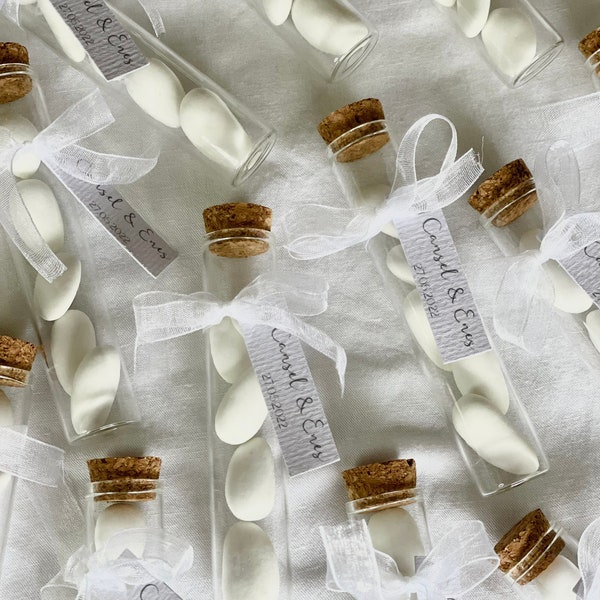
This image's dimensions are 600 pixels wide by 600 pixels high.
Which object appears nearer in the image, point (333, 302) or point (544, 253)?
point (544, 253)

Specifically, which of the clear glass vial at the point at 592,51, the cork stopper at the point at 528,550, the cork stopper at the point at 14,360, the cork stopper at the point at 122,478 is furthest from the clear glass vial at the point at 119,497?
the clear glass vial at the point at 592,51

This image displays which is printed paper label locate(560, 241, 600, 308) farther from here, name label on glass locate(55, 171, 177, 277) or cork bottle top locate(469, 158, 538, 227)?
name label on glass locate(55, 171, 177, 277)

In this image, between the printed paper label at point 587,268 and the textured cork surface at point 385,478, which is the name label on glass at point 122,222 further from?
the printed paper label at point 587,268

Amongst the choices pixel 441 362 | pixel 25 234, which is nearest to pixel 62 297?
pixel 25 234

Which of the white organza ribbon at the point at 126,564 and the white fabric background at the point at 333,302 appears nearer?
the white organza ribbon at the point at 126,564

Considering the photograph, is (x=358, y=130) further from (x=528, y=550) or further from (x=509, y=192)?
(x=528, y=550)
